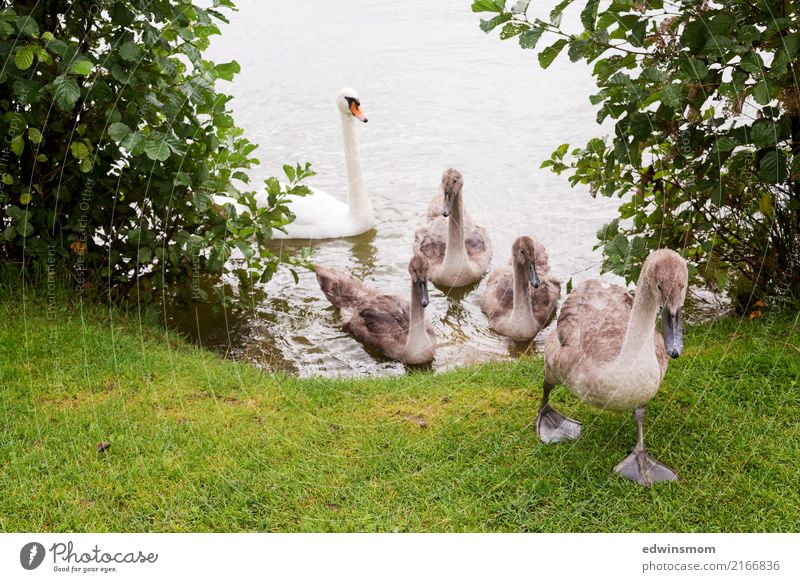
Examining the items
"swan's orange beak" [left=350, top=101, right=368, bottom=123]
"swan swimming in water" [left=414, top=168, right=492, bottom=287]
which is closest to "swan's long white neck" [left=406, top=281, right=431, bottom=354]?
"swan swimming in water" [left=414, top=168, right=492, bottom=287]

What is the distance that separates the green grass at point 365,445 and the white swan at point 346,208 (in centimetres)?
353

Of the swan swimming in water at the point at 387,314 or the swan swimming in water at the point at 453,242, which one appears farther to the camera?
the swan swimming in water at the point at 453,242


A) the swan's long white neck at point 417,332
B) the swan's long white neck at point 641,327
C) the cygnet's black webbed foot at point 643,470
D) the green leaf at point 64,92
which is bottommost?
the cygnet's black webbed foot at point 643,470

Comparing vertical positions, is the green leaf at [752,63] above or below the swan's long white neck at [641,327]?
above

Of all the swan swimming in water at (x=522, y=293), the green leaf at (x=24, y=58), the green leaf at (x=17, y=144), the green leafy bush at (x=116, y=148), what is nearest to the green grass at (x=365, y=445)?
the green leafy bush at (x=116, y=148)

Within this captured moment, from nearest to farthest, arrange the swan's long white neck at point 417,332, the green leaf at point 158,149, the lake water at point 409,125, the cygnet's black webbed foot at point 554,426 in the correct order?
1. the cygnet's black webbed foot at point 554,426
2. the green leaf at point 158,149
3. the swan's long white neck at point 417,332
4. the lake water at point 409,125

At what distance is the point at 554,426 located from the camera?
16.9 ft

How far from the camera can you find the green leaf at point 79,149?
20.2ft

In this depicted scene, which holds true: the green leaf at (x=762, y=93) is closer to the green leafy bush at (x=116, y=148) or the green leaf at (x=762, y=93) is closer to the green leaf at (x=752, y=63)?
the green leaf at (x=752, y=63)

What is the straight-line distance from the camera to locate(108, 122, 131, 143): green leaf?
5828 millimetres

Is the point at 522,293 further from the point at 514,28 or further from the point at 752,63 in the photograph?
the point at 752,63

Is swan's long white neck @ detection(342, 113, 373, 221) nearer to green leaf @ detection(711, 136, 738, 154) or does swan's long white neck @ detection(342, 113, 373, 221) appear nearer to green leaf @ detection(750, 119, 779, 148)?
green leaf @ detection(711, 136, 738, 154)

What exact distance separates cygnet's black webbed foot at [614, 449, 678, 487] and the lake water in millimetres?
3324

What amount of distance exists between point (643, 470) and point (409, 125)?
7.18 meters
